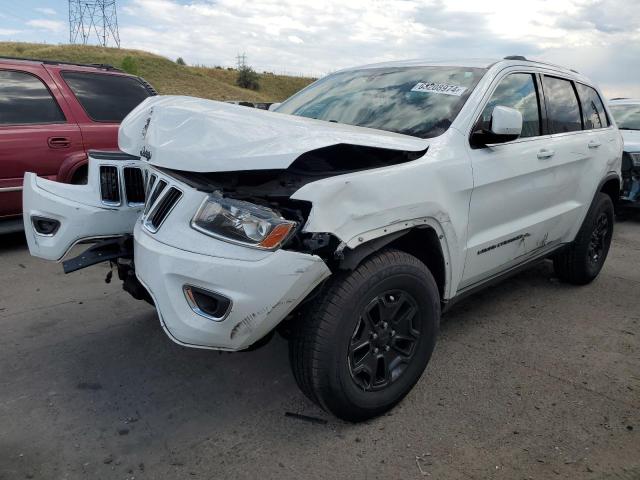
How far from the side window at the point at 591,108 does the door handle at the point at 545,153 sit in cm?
92

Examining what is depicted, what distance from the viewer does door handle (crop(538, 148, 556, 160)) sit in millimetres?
3568

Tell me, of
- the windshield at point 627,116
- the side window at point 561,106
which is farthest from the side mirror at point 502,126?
the windshield at point 627,116

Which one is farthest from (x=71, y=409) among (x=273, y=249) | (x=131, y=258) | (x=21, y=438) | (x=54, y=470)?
(x=273, y=249)

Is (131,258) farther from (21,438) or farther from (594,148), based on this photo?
(594,148)

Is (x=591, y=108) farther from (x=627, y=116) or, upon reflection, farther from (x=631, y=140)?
(x=627, y=116)

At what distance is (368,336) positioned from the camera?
8.38ft

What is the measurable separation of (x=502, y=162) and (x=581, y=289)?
2099 mm

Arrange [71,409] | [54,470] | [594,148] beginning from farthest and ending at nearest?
[594,148]
[71,409]
[54,470]

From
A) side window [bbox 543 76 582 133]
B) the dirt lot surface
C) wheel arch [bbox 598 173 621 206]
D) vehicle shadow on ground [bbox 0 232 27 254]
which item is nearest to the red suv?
vehicle shadow on ground [bbox 0 232 27 254]

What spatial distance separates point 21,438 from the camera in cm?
253

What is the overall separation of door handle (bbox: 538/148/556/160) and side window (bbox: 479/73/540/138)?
125mm

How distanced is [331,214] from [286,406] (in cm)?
115

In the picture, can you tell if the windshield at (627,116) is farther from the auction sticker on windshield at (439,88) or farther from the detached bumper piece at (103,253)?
the detached bumper piece at (103,253)

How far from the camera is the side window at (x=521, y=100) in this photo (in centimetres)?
330
